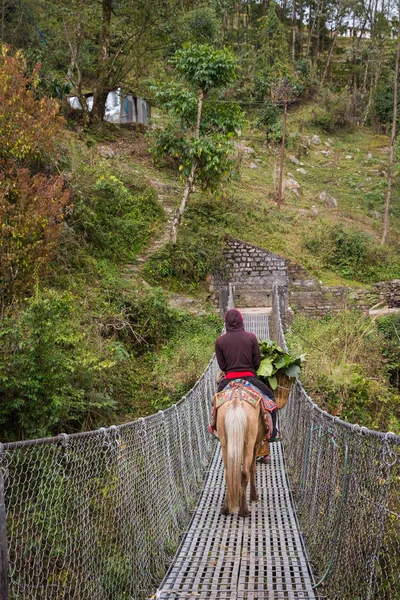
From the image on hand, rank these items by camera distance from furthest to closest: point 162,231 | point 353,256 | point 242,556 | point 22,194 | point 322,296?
point 353,256, point 322,296, point 162,231, point 22,194, point 242,556

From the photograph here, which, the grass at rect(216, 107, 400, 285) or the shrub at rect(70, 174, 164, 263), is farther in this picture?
the grass at rect(216, 107, 400, 285)

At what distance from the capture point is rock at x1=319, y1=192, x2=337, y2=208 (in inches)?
835

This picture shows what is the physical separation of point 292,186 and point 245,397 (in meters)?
18.3

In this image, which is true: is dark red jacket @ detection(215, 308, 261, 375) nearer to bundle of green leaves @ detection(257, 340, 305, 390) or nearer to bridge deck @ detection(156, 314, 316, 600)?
bundle of green leaves @ detection(257, 340, 305, 390)

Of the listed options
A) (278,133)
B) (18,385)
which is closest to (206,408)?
(18,385)

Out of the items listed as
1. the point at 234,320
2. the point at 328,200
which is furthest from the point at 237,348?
the point at 328,200

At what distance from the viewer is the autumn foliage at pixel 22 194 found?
22.5ft

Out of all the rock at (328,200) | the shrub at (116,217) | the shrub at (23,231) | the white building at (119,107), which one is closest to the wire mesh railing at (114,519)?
the shrub at (23,231)

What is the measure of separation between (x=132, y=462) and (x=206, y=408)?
3.37 metres

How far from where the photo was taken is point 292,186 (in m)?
21.4

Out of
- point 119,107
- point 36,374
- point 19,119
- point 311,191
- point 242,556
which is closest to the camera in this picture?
point 242,556

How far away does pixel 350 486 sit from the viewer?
3.64 m

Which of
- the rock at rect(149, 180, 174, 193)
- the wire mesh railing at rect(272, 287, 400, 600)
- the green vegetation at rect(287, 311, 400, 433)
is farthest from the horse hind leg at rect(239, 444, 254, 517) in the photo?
the rock at rect(149, 180, 174, 193)

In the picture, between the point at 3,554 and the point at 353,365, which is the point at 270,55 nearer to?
the point at 353,365
